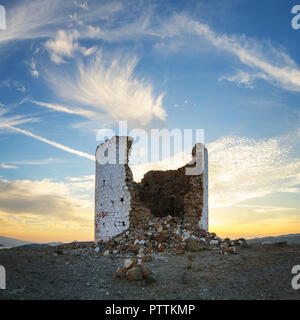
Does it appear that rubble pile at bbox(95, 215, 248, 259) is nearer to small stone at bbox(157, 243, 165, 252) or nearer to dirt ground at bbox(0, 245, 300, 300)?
small stone at bbox(157, 243, 165, 252)

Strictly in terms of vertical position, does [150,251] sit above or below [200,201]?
below

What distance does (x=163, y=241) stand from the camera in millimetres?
11023

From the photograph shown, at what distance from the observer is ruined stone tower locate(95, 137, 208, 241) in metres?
12.6

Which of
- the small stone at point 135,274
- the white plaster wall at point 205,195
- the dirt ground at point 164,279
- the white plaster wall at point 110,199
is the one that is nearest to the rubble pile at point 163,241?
the white plaster wall at point 110,199

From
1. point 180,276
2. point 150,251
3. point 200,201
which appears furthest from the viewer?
point 200,201

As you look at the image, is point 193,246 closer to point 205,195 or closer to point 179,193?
point 205,195

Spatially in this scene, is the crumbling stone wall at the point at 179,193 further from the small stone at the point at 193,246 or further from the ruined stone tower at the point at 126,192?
the small stone at the point at 193,246

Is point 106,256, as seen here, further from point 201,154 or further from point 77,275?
point 201,154

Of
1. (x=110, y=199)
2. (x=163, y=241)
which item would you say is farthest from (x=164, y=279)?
(x=110, y=199)

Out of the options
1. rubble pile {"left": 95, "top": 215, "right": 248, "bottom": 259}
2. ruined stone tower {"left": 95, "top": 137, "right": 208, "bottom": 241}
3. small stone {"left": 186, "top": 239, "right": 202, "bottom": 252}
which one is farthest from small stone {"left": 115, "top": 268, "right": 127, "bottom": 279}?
ruined stone tower {"left": 95, "top": 137, "right": 208, "bottom": 241}
